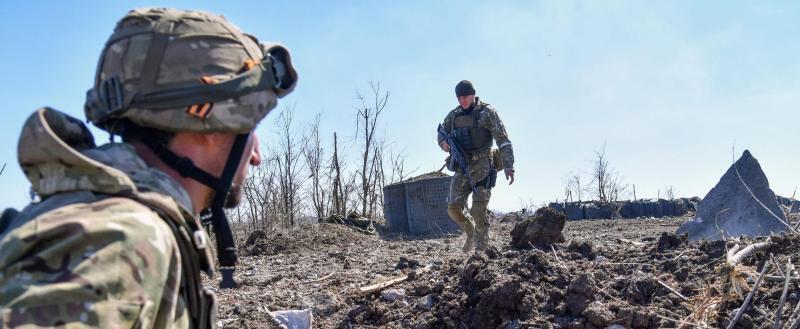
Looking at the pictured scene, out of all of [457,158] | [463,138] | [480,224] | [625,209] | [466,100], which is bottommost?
[480,224]

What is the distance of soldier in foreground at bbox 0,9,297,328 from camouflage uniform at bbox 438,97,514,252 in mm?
5151

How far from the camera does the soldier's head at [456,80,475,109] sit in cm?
676

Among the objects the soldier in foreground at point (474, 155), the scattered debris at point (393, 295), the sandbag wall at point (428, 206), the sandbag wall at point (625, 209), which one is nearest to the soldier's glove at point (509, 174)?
the soldier in foreground at point (474, 155)

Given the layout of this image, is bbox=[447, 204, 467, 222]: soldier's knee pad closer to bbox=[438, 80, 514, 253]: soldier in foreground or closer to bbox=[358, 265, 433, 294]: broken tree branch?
bbox=[438, 80, 514, 253]: soldier in foreground

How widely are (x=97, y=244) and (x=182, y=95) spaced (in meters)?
0.45

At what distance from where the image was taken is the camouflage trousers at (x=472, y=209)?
22.0 ft

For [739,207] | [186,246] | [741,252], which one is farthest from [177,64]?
[739,207]

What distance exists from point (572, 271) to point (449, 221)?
730 centimetres

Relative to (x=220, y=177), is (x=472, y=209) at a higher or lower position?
higher


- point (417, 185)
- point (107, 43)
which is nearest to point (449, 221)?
point (417, 185)

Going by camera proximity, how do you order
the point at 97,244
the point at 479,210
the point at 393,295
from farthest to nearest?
the point at 479,210 < the point at 393,295 < the point at 97,244

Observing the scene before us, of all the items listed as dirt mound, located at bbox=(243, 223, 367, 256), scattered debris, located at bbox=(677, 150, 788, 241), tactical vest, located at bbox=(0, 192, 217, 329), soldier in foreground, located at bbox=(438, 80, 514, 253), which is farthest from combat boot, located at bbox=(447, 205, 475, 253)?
tactical vest, located at bbox=(0, 192, 217, 329)

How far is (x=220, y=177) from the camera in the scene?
142 cm

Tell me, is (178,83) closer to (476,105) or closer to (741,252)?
(741,252)
